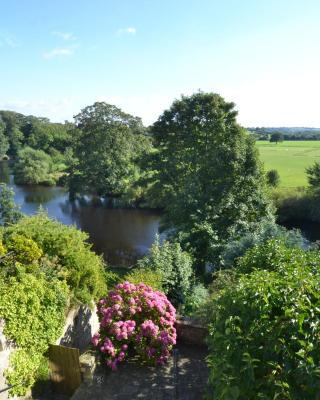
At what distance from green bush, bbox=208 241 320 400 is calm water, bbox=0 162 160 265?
21469 mm

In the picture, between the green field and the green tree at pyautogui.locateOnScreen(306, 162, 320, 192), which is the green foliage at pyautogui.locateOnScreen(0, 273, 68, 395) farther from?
the green field

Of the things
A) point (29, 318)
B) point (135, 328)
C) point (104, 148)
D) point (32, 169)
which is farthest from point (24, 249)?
point (32, 169)

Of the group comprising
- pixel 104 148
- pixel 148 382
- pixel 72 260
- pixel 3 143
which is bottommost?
pixel 148 382

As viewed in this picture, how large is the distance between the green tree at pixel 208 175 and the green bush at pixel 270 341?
1341 centimetres

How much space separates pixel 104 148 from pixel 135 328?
3296cm

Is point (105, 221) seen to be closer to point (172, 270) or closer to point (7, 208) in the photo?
point (7, 208)

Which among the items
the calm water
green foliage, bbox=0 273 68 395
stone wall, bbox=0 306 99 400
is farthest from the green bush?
the calm water

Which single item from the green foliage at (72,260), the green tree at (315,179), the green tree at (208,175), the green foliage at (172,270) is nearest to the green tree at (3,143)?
the green tree at (208,175)

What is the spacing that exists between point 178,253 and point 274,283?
8.82 meters

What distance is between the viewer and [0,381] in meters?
7.25

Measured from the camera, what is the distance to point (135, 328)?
8.84 metres

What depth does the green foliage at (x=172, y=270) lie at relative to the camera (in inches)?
494

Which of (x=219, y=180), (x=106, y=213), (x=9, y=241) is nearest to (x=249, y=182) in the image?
(x=219, y=180)

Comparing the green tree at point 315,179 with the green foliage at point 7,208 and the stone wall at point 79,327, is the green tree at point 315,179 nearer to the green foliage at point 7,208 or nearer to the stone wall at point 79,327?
the green foliage at point 7,208
